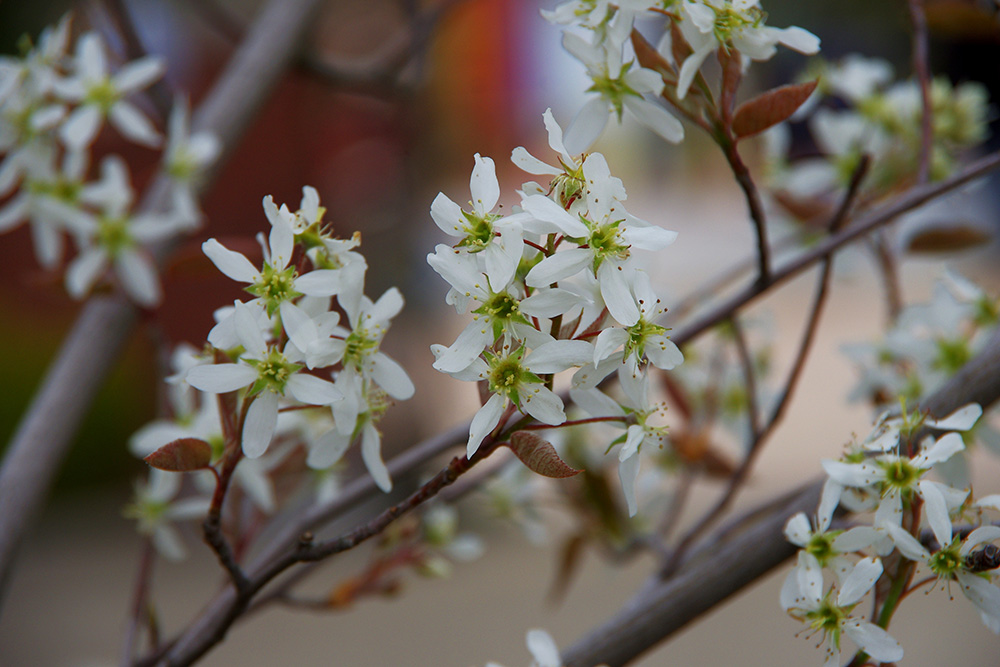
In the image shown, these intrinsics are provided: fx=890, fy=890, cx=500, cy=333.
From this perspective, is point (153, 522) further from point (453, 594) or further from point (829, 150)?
point (453, 594)

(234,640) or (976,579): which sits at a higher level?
(976,579)

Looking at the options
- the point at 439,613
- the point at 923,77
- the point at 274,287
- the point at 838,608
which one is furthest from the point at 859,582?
the point at 439,613

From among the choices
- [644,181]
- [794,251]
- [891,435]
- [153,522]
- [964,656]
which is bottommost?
[644,181]

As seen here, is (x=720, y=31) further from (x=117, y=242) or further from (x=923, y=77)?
(x=117, y=242)

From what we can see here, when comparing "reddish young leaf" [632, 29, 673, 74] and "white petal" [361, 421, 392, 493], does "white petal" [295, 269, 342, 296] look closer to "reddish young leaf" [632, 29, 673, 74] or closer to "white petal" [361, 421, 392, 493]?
"white petal" [361, 421, 392, 493]

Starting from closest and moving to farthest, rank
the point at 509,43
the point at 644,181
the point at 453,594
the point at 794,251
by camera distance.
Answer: the point at 794,251, the point at 453,594, the point at 509,43, the point at 644,181

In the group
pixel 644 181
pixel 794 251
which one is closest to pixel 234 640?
pixel 794 251

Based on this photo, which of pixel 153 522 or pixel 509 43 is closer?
pixel 153 522
